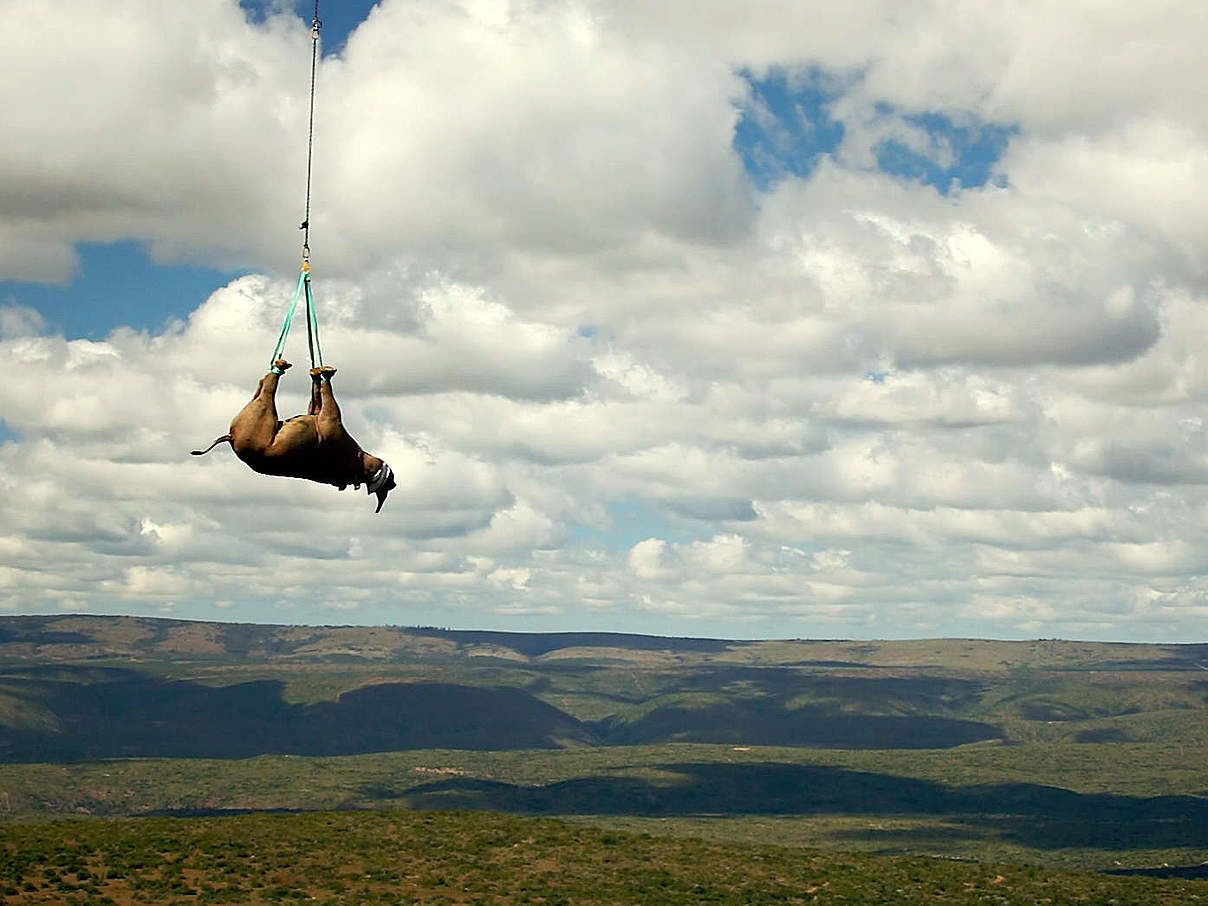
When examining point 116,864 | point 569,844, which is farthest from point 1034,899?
point 116,864

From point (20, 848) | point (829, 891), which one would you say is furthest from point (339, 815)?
point (829, 891)

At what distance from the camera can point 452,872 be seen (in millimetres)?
111375

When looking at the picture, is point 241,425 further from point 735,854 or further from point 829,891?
point 735,854

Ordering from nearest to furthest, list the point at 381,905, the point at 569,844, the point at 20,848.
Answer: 1. the point at 381,905
2. the point at 20,848
3. the point at 569,844

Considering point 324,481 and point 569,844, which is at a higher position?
point 324,481

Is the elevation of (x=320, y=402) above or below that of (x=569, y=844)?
above

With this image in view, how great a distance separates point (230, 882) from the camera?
103250 mm

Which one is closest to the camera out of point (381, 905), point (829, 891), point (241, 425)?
point (241, 425)

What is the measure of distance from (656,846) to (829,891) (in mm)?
19296

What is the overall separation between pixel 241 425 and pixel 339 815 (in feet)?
341

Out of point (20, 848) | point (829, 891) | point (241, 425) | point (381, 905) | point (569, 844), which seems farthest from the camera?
point (569, 844)

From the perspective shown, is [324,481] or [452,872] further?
[452,872]

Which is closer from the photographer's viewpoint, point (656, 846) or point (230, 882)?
point (230, 882)

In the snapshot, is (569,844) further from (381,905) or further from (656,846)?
(381,905)
